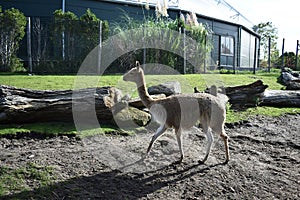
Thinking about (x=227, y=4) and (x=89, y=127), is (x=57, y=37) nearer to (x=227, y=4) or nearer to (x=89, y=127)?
(x=89, y=127)

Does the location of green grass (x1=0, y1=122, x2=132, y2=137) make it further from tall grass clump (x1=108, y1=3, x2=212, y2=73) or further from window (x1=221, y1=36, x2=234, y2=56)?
window (x1=221, y1=36, x2=234, y2=56)

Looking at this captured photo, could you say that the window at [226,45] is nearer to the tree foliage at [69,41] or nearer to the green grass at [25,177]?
the tree foliage at [69,41]

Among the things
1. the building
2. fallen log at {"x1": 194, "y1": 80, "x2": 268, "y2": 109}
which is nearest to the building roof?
the building

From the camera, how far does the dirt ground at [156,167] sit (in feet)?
12.8

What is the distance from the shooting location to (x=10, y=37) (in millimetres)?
12766

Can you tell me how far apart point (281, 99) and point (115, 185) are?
7251 mm

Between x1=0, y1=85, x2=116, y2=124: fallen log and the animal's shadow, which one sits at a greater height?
x1=0, y1=85, x2=116, y2=124: fallen log

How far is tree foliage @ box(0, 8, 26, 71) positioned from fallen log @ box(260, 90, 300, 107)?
9.51m

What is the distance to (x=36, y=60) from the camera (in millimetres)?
12750

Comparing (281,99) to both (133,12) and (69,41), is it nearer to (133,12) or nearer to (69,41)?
(69,41)

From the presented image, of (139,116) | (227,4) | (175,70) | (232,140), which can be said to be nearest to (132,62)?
(175,70)

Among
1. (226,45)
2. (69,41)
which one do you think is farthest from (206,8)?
(69,41)

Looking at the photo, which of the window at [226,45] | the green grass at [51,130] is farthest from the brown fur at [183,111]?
the window at [226,45]

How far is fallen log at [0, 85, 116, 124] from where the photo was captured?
220 inches
